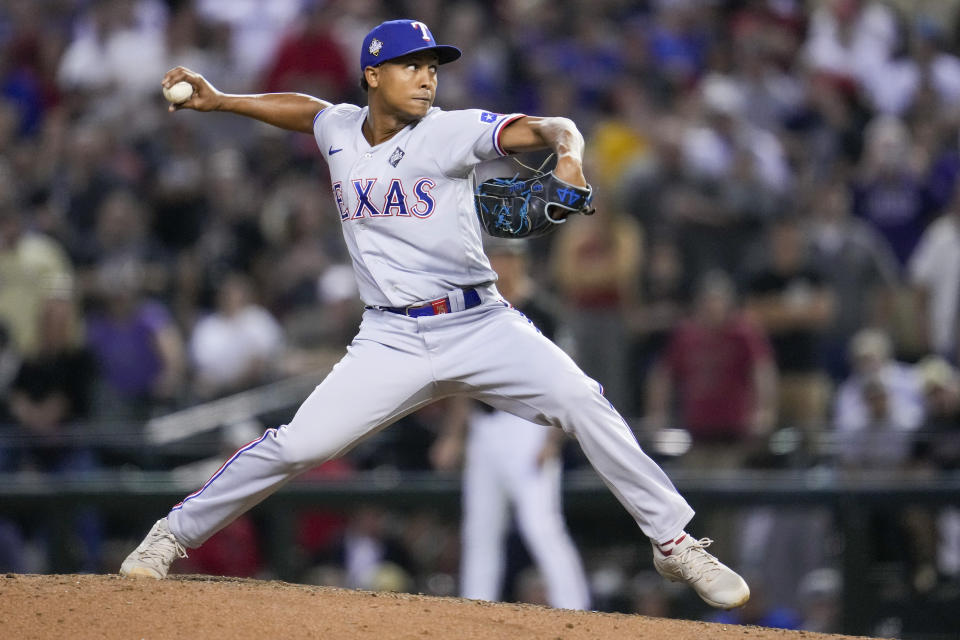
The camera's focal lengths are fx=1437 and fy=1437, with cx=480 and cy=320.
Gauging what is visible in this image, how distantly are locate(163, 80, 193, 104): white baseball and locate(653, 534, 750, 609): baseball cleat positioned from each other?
2.31 meters

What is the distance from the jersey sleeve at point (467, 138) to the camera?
4.64 metres

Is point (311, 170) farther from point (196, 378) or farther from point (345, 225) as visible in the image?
point (345, 225)

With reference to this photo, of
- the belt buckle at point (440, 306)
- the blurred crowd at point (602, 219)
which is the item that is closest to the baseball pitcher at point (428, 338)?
the belt buckle at point (440, 306)

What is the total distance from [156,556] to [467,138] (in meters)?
1.84

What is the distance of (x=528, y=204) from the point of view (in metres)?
4.55

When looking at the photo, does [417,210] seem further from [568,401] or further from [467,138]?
[568,401]

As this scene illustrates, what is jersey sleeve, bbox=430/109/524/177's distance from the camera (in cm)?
464

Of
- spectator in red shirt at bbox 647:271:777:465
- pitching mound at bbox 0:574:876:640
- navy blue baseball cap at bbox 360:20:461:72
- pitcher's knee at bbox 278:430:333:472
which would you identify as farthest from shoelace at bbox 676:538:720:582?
spectator in red shirt at bbox 647:271:777:465

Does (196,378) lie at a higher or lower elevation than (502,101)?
lower

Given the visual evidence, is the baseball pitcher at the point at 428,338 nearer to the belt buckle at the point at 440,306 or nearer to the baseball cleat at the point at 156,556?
the belt buckle at the point at 440,306

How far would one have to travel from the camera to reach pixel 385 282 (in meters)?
4.90

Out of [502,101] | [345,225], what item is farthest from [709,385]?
[345,225]

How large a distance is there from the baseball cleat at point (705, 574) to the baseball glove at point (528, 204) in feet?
3.89

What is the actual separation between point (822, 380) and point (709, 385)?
897 millimetres
